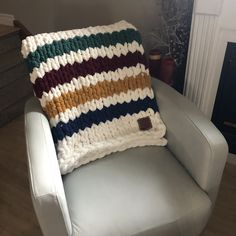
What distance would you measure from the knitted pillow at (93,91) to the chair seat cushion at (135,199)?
0.30 feet

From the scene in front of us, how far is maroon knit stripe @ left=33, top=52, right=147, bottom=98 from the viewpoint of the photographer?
1.09m

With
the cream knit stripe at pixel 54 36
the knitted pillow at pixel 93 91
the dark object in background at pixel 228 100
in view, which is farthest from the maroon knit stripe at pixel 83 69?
the dark object in background at pixel 228 100

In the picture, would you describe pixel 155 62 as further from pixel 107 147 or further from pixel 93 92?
pixel 107 147

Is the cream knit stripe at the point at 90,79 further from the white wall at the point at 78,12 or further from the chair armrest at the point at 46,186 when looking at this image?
the white wall at the point at 78,12

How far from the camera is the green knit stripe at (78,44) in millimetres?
1086

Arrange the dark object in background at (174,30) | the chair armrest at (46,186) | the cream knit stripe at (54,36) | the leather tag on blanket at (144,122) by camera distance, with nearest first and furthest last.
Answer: the chair armrest at (46,186)
the cream knit stripe at (54,36)
the leather tag on blanket at (144,122)
the dark object in background at (174,30)

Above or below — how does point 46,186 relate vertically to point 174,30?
below

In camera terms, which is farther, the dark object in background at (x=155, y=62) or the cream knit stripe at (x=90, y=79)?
the dark object in background at (x=155, y=62)

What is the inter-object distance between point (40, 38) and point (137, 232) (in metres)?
0.78

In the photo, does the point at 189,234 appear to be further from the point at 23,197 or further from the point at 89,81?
the point at 23,197

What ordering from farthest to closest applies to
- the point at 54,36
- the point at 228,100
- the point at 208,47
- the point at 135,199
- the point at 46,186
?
the point at 228,100 → the point at 208,47 → the point at 54,36 → the point at 135,199 → the point at 46,186

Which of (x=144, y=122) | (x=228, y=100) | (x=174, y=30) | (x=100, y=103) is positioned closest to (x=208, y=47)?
(x=174, y=30)

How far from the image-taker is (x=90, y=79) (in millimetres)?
1162

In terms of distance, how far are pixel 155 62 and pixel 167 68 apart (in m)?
0.07
